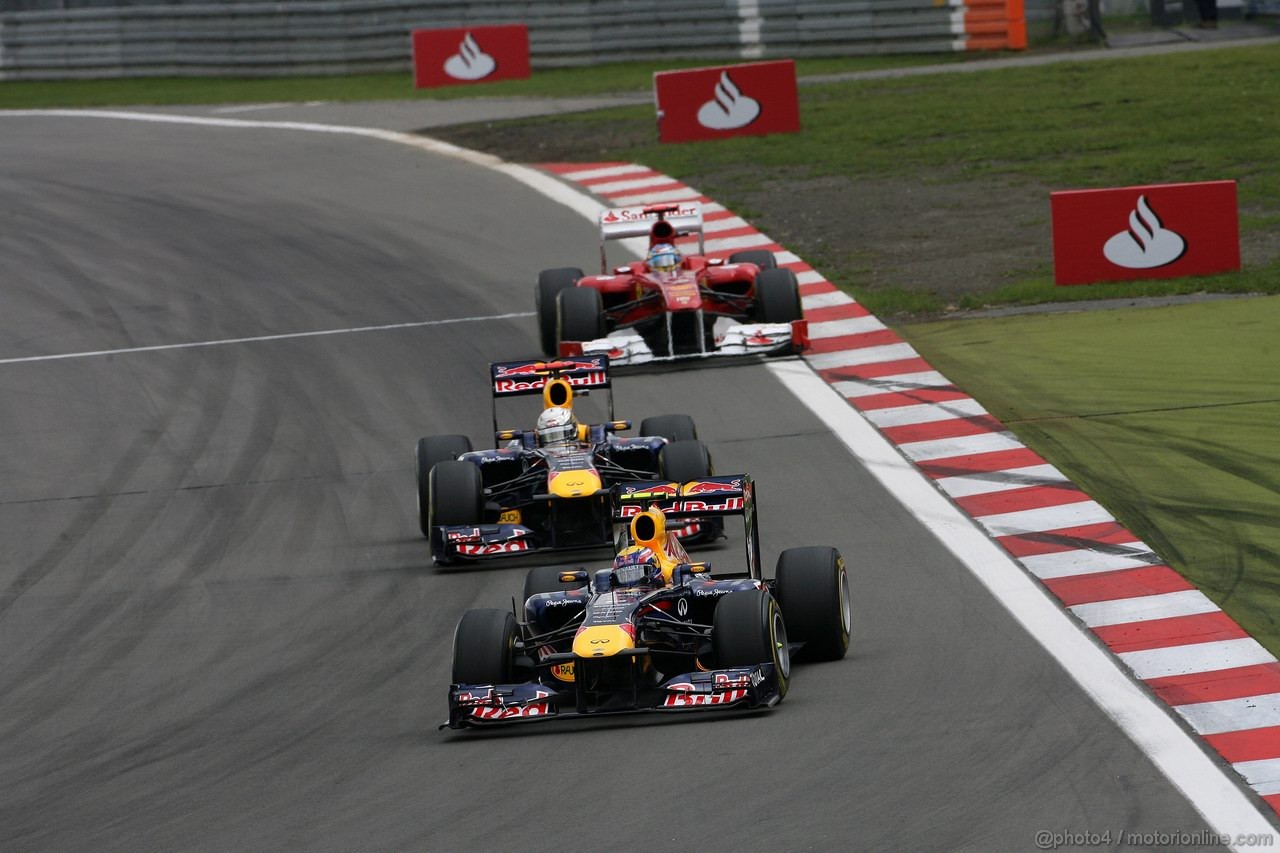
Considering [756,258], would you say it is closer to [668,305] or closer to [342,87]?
[668,305]

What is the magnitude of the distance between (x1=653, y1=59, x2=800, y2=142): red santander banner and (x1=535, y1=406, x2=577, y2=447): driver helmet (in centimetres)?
1733

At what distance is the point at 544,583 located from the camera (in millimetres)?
12320

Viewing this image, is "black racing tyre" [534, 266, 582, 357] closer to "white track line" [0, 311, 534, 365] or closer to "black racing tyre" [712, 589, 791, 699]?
"white track line" [0, 311, 534, 365]

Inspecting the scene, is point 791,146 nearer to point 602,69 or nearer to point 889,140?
point 889,140

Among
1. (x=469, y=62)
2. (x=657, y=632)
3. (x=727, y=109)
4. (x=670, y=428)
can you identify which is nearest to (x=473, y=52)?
(x=469, y=62)

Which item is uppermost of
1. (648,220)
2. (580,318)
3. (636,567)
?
(648,220)

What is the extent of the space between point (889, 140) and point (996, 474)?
625 inches

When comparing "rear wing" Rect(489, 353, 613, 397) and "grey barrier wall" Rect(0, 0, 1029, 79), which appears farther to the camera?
"grey barrier wall" Rect(0, 0, 1029, 79)

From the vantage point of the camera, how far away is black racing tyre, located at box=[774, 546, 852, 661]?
37.8 feet

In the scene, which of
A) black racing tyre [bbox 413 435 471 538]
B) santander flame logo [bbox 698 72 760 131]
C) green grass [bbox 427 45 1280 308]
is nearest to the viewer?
black racing tyre [bbox 413 435 471 538]

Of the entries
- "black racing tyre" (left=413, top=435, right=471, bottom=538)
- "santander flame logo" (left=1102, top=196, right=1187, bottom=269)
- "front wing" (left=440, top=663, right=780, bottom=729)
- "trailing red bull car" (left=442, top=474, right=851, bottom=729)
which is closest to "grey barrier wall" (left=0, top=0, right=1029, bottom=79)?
"santander flame logo" (left=1102, top=196, right=1187, bottom=269)

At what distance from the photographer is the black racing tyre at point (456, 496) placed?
14477mm

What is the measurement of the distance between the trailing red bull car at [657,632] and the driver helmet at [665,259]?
334 inches

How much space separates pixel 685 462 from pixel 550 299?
278 inches
